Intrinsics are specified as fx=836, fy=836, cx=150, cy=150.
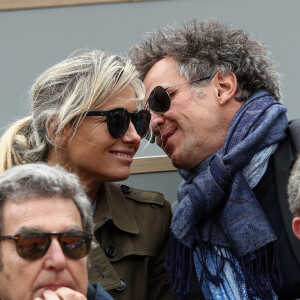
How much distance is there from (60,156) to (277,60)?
72.0 inches

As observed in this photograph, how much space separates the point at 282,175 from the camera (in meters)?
4.29

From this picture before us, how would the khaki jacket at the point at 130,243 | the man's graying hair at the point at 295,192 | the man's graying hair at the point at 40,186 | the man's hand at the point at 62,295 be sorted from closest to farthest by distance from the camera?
the man's hand at the point at 62,295 → the man's graying hair at the point at 40,186 → the man's graying hair at the point at 295,192 → the khaki jacket at the point at 130,243

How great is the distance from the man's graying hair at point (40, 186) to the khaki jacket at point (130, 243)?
85cm

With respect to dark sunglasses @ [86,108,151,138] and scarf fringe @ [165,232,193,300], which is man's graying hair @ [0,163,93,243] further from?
scarf fringe @ [165,232,193,300]

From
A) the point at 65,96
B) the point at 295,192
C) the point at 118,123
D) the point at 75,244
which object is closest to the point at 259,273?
the point at 295,192

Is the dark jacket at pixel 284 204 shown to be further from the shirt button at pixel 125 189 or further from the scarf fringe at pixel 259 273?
the shirt button at pixel 125 189

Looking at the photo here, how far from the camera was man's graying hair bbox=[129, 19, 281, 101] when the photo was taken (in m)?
4.73

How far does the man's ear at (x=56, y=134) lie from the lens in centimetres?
406

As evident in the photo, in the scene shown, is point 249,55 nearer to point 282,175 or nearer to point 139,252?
point 282,175

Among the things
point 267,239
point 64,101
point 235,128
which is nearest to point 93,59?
point 64,101

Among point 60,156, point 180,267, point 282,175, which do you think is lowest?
point 180,267

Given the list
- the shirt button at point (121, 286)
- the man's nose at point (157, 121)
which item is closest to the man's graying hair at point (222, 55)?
the man's nose at point (157, 121)

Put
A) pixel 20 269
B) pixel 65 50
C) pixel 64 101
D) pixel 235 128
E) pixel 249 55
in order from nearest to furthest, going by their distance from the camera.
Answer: pixel 20 269 < pixel 64 101 < pixel 235 128 < pixel 249 55 < pixel 65 50

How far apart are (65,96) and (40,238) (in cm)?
128
